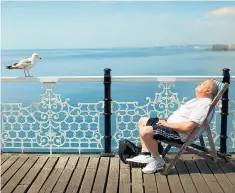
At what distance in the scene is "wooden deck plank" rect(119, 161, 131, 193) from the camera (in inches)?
144

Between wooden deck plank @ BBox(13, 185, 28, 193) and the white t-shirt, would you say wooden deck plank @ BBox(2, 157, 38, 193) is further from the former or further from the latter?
the white t-shirt

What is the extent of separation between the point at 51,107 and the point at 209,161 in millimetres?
2018

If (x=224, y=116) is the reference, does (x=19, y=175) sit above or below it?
below

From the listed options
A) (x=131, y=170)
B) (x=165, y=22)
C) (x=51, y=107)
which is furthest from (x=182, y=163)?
(x=165, y=22)

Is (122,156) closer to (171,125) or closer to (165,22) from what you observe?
(171,125)

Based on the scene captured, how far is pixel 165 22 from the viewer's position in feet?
→ 144

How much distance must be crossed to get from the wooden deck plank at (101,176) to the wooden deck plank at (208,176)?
3.32ft

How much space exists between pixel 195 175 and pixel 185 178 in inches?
5.9

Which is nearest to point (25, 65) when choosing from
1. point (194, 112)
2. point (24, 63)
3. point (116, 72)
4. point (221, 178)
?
point (24, 63)

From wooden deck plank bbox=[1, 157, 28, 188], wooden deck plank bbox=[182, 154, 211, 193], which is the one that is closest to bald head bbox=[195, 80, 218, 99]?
wooden deck plank bbox=[182, 154, 211, 193]

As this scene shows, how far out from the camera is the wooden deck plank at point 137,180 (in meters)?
3.65

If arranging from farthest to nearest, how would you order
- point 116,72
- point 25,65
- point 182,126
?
point 116,72 < point 25,65 < point 182,126

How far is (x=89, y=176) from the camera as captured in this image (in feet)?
13.1

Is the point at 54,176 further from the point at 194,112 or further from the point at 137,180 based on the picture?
the point at 194,112
